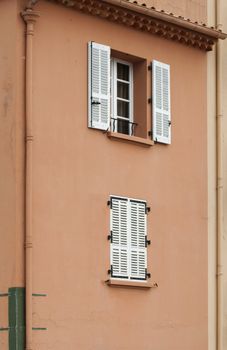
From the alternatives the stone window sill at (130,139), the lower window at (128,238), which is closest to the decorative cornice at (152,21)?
the stone window sill at (130,139)

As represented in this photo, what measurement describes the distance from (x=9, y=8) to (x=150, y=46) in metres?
3.17

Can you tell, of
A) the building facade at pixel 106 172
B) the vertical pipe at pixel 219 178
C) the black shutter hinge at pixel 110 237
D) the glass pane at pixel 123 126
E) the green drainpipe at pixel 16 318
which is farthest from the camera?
the vertical pipe at pixel 219 178

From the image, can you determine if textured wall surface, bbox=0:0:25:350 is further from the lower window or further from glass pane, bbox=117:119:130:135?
glass pane, bbox=117:119:130:135

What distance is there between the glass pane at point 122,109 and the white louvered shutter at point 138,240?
1725 millimetres

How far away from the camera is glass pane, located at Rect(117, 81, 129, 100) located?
71.7 feet

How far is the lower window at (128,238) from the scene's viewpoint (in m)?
20.7

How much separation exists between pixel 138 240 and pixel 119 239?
0.45 m

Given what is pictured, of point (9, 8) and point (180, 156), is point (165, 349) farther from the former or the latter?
point (9, 8)

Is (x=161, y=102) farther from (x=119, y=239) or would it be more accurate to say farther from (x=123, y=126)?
(x=119, y=239)

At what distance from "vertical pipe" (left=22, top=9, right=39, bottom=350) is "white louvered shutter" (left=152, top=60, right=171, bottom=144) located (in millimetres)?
2916

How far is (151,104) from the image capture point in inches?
856

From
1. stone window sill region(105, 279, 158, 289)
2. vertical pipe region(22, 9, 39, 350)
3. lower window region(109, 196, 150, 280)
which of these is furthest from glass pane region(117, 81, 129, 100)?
stone window sill region(105, 279, 158, 289)

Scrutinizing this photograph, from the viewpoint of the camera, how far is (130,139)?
21.1 m

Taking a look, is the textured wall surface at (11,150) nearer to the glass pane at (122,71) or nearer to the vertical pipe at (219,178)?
the glass pane at (122,71)
